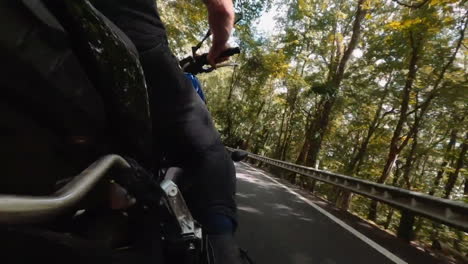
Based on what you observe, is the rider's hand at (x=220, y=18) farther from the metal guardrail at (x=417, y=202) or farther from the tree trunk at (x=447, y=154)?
the tree trunk at (x=447, y=154)

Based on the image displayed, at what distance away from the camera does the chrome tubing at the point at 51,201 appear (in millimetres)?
509

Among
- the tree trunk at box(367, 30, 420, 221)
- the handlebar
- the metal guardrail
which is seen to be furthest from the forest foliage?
the handlebar

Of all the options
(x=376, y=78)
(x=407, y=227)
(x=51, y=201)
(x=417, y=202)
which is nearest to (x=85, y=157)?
(x=51, y=201)

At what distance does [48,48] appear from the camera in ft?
2.06

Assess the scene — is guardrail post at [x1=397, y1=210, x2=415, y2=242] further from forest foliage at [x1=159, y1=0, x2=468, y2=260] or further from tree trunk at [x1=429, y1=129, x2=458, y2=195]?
tree trunk at [x1=429, y1=129, x2=458, y2=195]

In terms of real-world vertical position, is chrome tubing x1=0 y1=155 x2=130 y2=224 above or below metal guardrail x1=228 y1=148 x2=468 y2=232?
below

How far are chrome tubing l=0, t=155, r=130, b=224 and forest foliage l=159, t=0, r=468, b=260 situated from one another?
19.2 ft

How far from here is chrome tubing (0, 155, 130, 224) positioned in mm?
509

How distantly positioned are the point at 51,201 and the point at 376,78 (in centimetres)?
2045

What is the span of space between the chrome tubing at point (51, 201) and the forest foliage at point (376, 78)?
586 centimetres

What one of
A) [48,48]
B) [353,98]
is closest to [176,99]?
[48,48]

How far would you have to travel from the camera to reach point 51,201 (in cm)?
60

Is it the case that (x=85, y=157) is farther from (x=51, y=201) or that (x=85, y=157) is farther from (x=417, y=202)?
(x=417, y=202)

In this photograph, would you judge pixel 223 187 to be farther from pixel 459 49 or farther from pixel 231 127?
pixel 231 127
